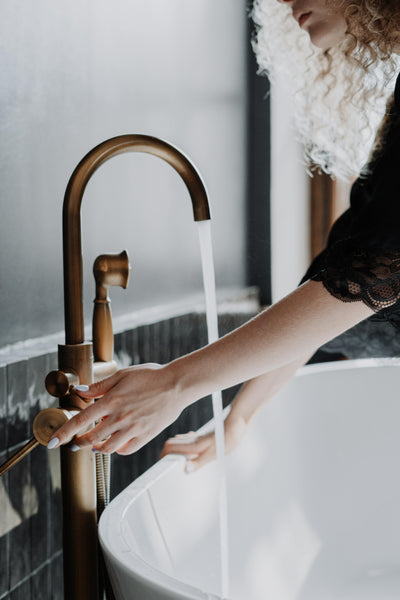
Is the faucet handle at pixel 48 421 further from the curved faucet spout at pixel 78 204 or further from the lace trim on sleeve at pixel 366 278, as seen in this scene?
the lace trim on sleeve at pixel 366 278

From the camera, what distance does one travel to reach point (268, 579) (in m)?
1.32

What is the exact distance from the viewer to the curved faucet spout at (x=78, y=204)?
80cm

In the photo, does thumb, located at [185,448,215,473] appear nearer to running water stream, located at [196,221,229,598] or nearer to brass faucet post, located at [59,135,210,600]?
running water stream, located at [196,221,229,598]

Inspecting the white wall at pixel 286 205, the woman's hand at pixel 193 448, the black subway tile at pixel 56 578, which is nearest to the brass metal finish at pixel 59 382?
the woman's hand at pixel 193 448

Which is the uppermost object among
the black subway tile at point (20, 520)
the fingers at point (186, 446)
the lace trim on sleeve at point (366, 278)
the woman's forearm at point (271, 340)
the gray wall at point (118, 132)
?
the gray wall at point (118, 132)

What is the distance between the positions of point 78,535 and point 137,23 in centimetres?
104

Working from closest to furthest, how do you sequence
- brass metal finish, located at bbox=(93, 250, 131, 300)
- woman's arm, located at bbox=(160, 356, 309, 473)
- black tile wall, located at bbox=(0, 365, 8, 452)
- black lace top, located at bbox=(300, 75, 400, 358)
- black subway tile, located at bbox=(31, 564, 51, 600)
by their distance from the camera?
black lace top, located at bbox=(300, 75, 400, 358), brass metal finish, located at bbox=(93, 250, 131, 300), black tile wall, located at bbox=(0, 365, 8, 452), black subway tile, located at bbox=(31, 564, 51, 600), woman's arm, located at bbox=(160, 356, 309, 473)

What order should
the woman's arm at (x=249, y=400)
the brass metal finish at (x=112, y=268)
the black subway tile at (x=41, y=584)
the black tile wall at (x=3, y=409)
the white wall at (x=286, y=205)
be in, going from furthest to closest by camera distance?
the white wall at (x=286, y=205)
the woman's arm at (x=249, y=400)
the black subway tile at (x=41, y=584)
the black tile wall at (x=3, y=409)
the brass metal finish at (x=112, y=268)

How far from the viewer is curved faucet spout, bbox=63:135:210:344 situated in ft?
2.61

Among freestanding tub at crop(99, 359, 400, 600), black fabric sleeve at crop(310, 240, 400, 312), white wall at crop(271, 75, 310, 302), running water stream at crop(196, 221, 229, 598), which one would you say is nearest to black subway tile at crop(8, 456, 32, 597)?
freestanding tub at crop(99, 359, 400, 600)

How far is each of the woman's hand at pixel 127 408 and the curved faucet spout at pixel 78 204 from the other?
0.09m

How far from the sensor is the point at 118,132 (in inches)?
54.1

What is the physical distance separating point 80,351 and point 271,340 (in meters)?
0.22

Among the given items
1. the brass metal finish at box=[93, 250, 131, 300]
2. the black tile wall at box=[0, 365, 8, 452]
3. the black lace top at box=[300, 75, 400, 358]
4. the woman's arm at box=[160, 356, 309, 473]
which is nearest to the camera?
the black lace top at box=[300, 75, 400, 358]
